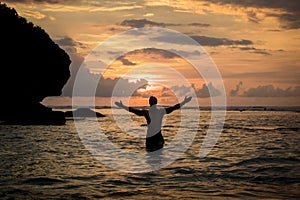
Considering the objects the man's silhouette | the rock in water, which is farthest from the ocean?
the rock in water

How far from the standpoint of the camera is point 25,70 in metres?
56.8

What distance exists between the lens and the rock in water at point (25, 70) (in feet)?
176

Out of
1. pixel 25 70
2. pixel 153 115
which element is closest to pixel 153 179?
pixel 153 115

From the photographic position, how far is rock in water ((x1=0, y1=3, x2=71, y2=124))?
53.8m

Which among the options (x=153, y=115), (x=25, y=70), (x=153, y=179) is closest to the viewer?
(x=153, y=179)

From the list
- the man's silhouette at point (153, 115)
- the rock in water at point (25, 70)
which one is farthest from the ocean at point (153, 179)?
the rock in water at point (25, 70)

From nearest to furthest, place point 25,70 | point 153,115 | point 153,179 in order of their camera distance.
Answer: point 153,179 < point 153,115 < point 25,70

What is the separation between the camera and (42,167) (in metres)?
15.0

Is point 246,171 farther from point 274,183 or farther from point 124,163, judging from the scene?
point 124,163

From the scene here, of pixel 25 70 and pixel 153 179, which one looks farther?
pixel 25 70

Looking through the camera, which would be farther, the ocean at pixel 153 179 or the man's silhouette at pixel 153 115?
the man's silhouette at pixel 153 115

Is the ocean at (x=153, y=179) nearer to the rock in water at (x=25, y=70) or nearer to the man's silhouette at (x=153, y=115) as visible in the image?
the man's silhouette at (x=153, y=115)

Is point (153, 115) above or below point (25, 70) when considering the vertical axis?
below

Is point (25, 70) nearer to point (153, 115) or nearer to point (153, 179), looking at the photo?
point (153, 115)
